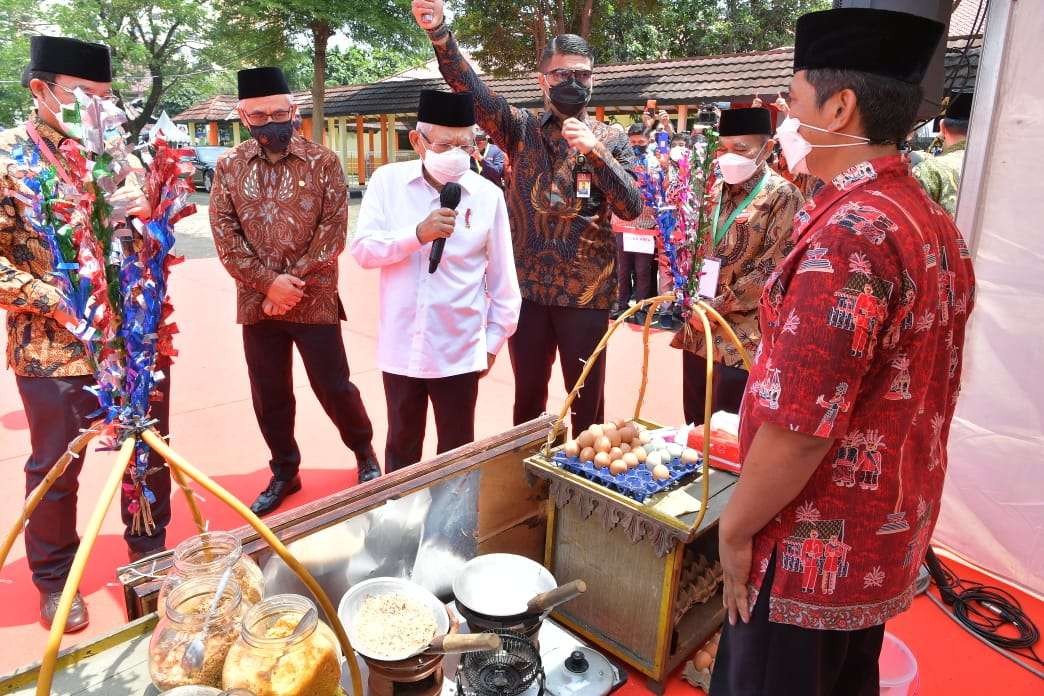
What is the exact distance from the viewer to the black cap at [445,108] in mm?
2639

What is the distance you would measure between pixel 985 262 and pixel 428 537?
2451 mm

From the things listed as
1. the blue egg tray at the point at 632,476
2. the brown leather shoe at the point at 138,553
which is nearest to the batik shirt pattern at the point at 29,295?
the brown leather shoe at the point at 138,553

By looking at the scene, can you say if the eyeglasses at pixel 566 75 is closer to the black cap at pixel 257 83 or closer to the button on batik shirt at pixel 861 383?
the black cap at pixel 257 83

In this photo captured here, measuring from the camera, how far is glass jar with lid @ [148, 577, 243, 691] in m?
1.14

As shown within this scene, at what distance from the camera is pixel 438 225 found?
2.57 meters

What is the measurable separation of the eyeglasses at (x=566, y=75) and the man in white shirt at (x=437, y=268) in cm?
56

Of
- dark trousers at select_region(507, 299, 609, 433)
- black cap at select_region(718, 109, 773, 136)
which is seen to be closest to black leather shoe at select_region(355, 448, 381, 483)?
dark trousers at select_region(507, 299, 609, 433)

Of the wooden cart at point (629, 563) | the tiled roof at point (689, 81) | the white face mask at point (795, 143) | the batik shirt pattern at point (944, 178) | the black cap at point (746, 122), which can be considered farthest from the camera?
the tiled roof at point (689, 81)

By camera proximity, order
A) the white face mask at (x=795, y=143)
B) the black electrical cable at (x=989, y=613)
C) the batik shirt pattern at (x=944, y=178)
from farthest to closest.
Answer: the batik shirt pattern at (x=944, y=178) < the black electrical cable at (x=989, y=613) < the white face mask at (x=795, y=143)

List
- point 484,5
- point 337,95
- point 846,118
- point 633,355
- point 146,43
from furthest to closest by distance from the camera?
point 146,43 < point 337,95 < point 484,5 < point 633,355 < point 846,118

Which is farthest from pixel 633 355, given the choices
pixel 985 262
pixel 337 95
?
pixel 337 95

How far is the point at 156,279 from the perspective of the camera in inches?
56.1

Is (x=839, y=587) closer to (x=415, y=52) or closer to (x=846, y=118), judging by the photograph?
(x=846, y=118)

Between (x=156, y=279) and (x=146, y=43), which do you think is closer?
(x=156, y=279)
